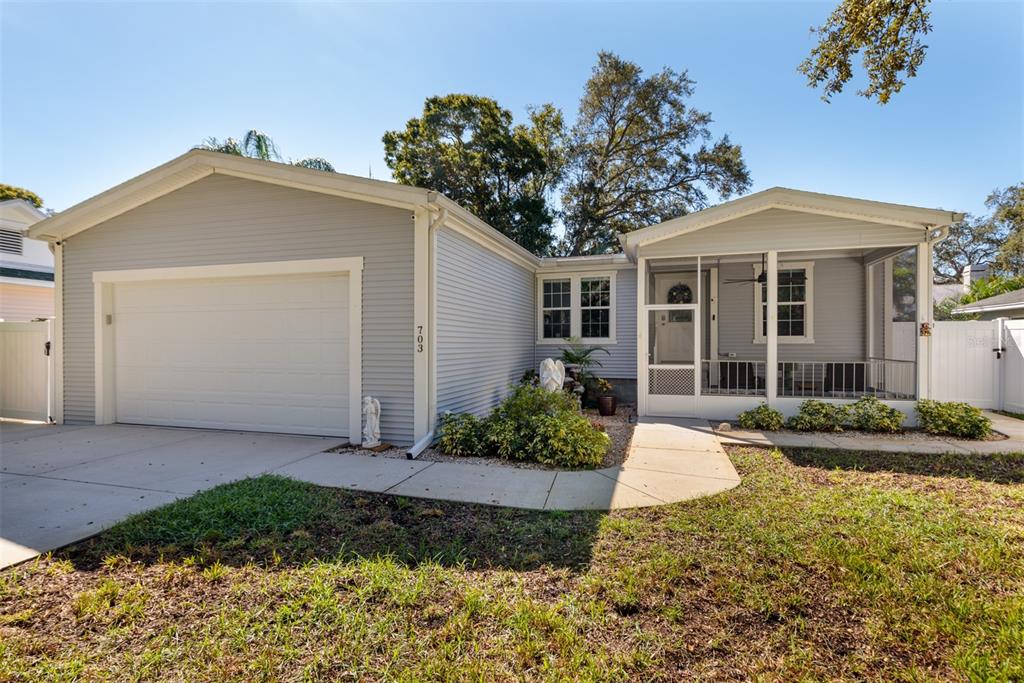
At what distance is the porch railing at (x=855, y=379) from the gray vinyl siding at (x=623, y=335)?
118 inches

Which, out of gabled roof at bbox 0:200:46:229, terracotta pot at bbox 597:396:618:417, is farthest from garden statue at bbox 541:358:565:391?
gabled roof at bbox 0:200:46:229

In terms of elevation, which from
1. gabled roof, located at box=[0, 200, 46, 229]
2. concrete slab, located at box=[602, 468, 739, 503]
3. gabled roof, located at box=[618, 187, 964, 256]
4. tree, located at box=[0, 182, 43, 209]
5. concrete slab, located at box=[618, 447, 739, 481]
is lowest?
concrete slab, located at box=[602, 468, 739, 503]

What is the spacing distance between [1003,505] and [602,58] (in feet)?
67.8

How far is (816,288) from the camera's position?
10.0 meters

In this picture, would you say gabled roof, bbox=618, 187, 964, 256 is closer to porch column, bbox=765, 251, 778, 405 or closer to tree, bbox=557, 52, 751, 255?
porch column, bbox=765, 251, 778, 405

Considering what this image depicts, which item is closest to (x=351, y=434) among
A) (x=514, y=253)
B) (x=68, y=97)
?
(x=514, y=253)

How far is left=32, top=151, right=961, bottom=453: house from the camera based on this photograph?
245 inches

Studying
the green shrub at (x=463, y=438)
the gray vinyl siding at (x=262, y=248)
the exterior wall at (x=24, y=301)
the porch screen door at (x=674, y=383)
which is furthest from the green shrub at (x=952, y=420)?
the exterior wall at (x=24, y=301)

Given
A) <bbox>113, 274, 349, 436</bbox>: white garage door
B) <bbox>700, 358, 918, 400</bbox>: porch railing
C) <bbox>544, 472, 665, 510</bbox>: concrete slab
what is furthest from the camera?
<bbox>700, 358, 918, 400</bbox>: porch railing

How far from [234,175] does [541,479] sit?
6030 millimetres

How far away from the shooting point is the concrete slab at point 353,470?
4.67m

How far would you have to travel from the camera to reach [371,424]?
6129 millimetres

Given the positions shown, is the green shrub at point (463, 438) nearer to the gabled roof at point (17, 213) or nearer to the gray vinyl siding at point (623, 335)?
the gray vinyl siding at point (623, 335)

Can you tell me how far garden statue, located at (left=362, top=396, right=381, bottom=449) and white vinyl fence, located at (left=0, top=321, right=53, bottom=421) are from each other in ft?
20.3
